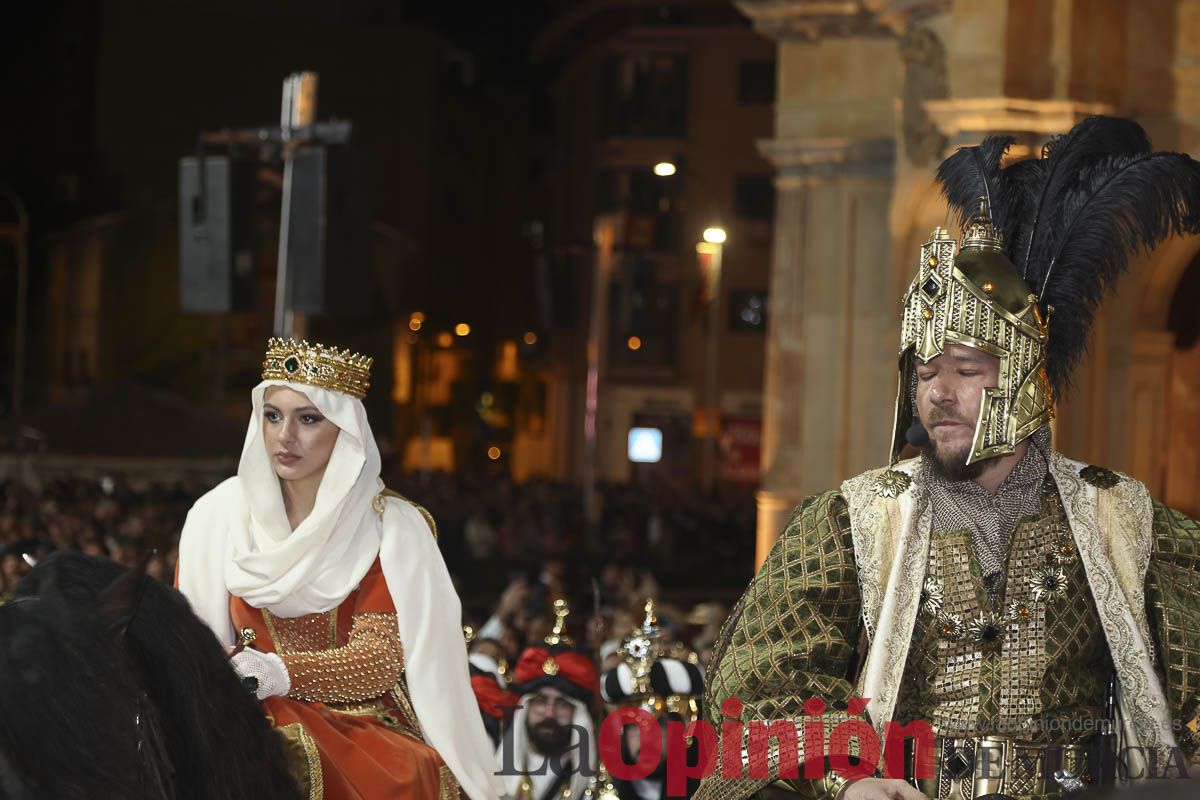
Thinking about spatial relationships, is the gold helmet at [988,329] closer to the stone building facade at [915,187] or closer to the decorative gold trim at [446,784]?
the decorative gold trim at [446,784]

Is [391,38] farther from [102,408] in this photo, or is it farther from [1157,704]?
[1157,704]

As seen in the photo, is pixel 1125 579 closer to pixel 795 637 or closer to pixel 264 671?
pixel 795 637

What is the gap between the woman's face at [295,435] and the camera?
6434 mm

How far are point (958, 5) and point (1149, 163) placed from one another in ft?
27.0

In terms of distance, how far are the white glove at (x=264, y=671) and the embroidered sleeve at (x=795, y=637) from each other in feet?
4.49

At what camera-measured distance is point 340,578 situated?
6406 millimetres

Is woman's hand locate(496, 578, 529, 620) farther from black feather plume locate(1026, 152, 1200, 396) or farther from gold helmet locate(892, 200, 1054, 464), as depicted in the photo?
gold helmet locate(892, 200, 1054, 464)

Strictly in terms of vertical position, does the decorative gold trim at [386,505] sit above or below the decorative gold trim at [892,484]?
below

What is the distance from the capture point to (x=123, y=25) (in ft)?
163

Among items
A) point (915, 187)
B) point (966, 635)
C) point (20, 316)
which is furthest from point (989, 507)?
point (20, 316)

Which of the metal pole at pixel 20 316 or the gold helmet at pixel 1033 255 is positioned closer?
the gold helmet at pixel 1033 255

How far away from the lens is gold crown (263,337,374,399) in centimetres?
653

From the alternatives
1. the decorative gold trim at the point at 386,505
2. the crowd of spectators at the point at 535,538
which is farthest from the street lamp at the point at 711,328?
the decorative gold trim at the point at 386,505

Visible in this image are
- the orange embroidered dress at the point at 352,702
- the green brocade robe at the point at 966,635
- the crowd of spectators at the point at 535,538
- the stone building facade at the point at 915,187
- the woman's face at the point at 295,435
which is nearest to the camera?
the green brocade robe at the point at 966,635
